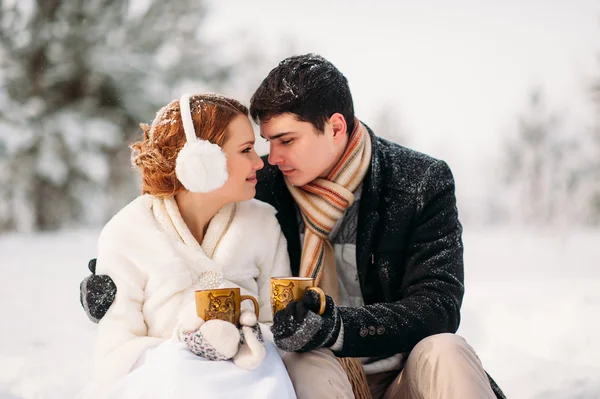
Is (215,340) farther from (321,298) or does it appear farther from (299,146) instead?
(299,146)

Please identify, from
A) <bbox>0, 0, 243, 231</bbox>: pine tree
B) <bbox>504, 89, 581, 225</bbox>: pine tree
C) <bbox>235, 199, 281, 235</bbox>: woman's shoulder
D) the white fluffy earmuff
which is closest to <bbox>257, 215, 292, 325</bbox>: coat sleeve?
<bbox>235, 199, 281, 235</bbox>: woman's shoulder

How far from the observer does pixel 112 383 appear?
1.68 metres

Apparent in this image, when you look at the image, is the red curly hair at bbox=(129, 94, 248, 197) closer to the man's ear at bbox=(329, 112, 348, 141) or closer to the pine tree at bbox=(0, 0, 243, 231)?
the man's ear at bbox=(329, 112, 348, 141)

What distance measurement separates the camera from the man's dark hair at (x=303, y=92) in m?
1.99

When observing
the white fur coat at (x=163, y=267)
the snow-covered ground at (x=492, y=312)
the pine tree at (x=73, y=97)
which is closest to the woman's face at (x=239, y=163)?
the white fur coat at (x=163, y=267)

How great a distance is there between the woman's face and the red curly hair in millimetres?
22

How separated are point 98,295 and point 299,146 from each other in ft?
2.36

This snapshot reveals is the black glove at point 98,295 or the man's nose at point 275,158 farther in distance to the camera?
the man's nose at point 275,158

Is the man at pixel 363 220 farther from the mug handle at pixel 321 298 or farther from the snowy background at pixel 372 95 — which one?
the snowy background at pixel 372 95

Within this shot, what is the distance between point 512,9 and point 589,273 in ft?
7.81

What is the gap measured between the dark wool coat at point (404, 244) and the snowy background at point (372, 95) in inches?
123

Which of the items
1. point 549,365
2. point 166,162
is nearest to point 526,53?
point 549,365

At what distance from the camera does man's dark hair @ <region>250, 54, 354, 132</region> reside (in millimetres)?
1988

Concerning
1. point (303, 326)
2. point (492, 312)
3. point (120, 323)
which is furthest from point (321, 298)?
point (492, 312)
